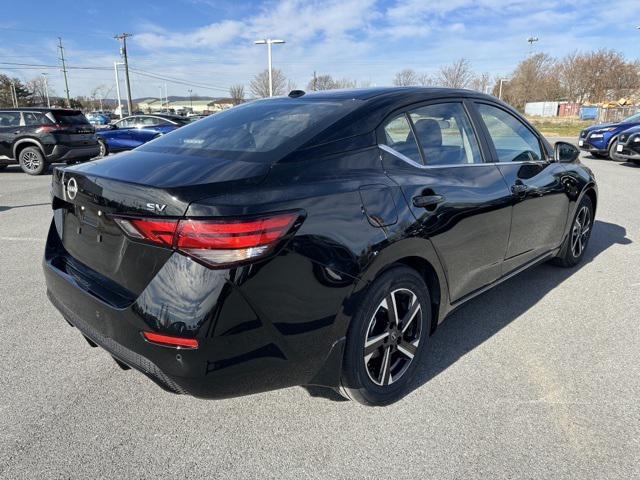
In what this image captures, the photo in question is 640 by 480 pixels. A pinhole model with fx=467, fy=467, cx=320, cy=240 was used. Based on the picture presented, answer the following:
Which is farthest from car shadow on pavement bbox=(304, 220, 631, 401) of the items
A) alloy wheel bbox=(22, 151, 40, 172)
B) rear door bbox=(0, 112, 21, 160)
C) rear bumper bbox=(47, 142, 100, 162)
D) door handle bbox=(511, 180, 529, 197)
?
rear door bbox=(0, 112, 21, 160)

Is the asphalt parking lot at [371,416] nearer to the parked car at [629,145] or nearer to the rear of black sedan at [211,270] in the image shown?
the rear of black sedan at [211,270]

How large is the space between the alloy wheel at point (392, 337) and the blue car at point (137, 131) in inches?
570

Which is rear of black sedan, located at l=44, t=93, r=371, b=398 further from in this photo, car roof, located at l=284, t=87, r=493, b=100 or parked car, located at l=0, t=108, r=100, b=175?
parked car, located at l=0, t=108, r=100, b=175

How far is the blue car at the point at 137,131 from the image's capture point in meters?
15.6

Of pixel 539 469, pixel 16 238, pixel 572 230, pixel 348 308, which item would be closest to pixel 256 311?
pixel 348 308

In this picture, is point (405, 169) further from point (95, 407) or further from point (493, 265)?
point (95, 407)

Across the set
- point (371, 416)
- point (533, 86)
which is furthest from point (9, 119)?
point (533, 86)

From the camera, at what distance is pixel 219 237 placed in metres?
1.80

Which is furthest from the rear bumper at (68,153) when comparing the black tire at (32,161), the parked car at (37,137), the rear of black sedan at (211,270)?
the rear of black sedan at (211,270)

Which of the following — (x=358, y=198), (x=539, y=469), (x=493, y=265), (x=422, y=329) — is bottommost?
(x=539, y=469)

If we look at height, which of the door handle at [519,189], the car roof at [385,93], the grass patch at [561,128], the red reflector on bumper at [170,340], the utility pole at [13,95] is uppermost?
the utility pole at [13,95]

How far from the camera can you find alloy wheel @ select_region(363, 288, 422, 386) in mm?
2410

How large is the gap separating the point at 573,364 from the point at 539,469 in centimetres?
110

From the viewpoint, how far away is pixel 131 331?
197 cm
